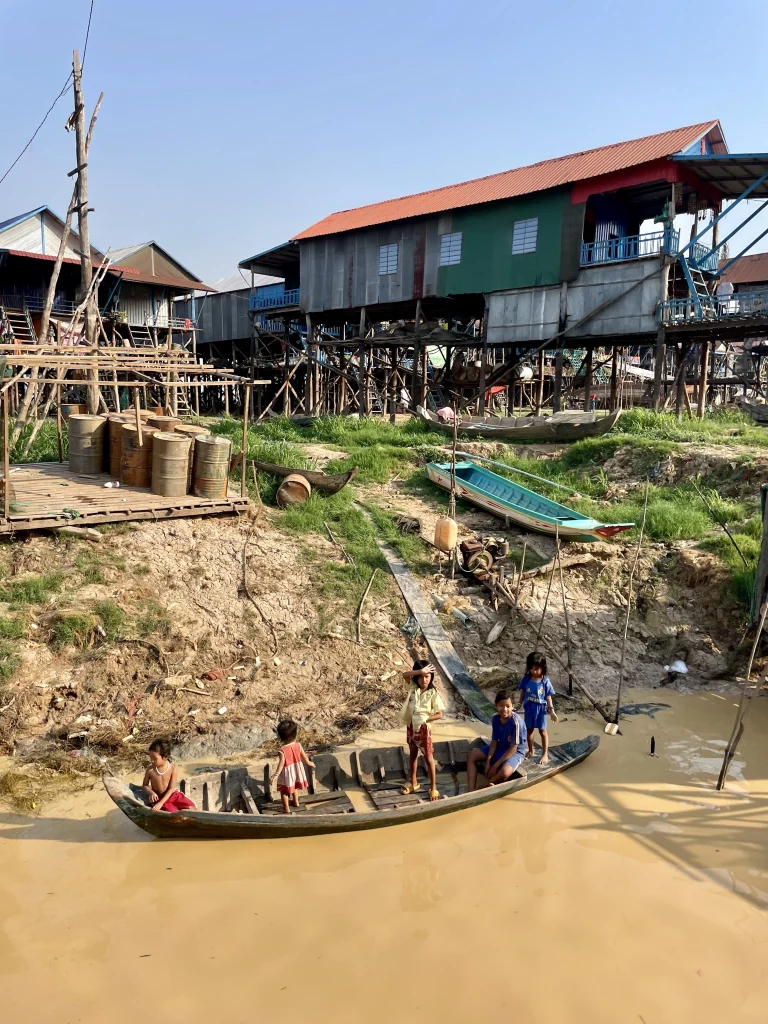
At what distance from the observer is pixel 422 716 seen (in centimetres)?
691

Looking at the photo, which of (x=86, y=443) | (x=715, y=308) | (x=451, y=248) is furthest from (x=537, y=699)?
(x=451, y=248)

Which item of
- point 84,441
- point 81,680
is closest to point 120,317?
point 84,441

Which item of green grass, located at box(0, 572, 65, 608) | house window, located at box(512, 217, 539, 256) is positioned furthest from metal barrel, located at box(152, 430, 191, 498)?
house window, located at box(512, 217, 539, 256)

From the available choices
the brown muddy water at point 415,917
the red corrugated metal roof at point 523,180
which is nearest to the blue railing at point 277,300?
the red corrugated metal roof at point 523,180

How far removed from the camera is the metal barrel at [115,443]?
12391 millimetres

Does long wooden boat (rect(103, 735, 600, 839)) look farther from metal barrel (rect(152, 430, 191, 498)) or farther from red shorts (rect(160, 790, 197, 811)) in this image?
metal barrel (rect(152, 430, 191, 498))

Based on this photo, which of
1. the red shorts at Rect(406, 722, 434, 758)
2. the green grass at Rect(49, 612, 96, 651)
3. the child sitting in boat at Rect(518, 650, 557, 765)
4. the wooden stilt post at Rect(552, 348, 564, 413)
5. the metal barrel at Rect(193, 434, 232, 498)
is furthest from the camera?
the wooden stilt post at Rect(552, 348, 564, 413)

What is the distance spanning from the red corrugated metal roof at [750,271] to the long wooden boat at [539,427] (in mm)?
24624

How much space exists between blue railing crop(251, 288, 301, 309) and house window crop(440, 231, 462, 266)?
26.5 ft

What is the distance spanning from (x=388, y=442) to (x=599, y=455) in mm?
5234

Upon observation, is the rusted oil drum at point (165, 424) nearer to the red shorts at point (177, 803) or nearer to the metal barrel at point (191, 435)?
the metal barrel at point (191, 435)

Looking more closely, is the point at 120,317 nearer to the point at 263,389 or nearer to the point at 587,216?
the point at 263,389

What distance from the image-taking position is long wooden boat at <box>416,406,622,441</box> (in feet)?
55.1

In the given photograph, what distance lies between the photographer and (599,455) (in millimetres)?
16109
